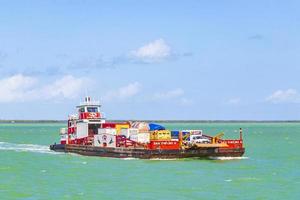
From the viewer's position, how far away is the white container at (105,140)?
7762cm

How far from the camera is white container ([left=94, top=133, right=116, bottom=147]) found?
77.6m

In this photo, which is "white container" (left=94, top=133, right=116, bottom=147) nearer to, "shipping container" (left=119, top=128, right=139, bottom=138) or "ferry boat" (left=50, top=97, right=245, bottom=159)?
"ferry boat" (left=50, top=97, right=245, bottom=159)

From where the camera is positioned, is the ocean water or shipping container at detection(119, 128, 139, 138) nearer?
the ocean water

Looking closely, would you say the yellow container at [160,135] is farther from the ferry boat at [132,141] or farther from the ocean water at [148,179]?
the ocean water at [148,179]

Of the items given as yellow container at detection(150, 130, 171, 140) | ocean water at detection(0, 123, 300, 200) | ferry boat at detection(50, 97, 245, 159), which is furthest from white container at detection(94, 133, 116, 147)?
yellow container at detection(150, 130, 171, 140)

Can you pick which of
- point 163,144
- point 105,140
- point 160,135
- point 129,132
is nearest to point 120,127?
point 129,132

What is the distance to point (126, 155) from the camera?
2940 inches

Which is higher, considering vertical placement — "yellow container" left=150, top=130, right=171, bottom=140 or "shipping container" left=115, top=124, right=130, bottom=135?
"shipping container" left=115, top=124, right=130, bottom=135

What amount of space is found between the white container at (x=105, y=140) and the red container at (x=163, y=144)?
695 centimetres

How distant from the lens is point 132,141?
75938 mm

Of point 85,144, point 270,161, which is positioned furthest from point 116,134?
point 270,161

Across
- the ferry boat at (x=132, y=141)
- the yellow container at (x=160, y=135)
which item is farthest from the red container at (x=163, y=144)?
the yellow container at (x=160, y=135)

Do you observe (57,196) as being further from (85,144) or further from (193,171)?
(85,144)

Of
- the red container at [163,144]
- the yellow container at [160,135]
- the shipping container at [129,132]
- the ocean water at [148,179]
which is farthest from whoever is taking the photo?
the shipping container at [129,132]
